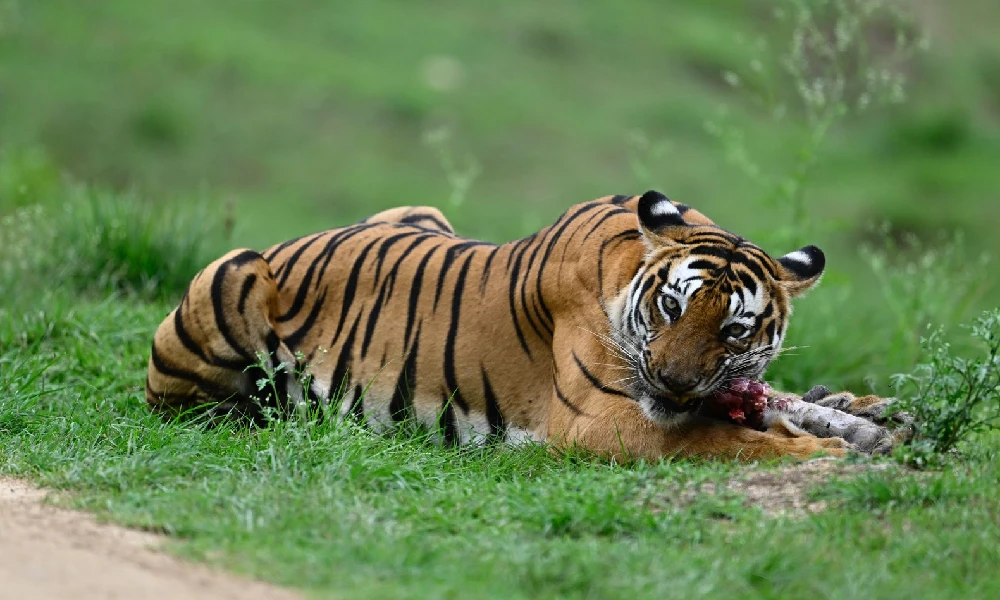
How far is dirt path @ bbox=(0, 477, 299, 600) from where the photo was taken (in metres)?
3.47

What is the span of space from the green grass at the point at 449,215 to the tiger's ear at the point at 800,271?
783 millimetres

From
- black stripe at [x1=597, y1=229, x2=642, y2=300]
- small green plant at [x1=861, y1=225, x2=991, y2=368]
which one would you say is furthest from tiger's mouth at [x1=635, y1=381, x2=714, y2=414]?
small green plant at [x1=861, y1=225, x2=991, y2=368]

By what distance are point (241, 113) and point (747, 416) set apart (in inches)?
407

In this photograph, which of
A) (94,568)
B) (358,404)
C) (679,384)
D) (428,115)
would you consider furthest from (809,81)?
(94,568)

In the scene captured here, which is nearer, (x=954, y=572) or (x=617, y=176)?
(x=954, y=572)

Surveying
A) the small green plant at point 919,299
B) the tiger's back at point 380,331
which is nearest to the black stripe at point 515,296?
the tiger's back at point 380,331

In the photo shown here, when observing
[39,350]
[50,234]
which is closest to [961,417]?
[39,350]

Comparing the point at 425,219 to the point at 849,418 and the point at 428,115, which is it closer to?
the point at 849,418

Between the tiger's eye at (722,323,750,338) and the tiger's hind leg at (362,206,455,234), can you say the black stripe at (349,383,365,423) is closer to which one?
the tiger's hind leg at (362,206,455,234)

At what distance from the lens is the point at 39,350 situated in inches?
267

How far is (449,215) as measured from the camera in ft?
38.7

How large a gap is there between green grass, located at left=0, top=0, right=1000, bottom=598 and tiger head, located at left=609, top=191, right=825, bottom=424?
1.13 ft

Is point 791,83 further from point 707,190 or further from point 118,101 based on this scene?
point 118,101

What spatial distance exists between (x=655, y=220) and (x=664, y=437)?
882 millimetres
